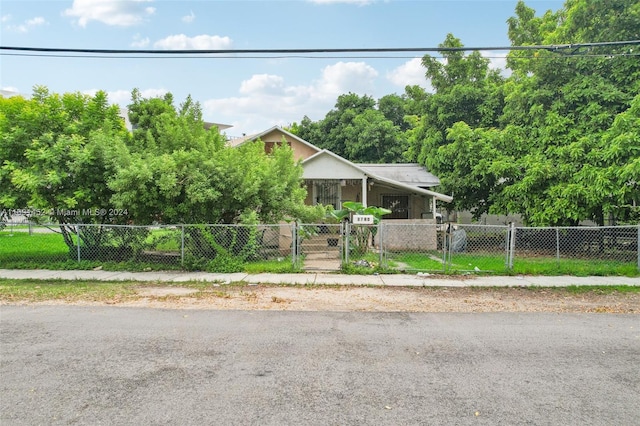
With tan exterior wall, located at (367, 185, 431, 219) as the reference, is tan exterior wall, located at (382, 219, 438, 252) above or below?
below

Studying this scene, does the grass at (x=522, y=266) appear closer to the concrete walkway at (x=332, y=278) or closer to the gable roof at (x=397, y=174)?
the concrete walkway at (x=332, y=278)

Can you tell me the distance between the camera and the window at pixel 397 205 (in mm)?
19734

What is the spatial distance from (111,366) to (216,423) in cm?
184

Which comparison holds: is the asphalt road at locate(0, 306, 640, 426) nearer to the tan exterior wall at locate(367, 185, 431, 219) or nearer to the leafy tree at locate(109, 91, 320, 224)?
the leafy tree at locate(109, 91, 320, 224)

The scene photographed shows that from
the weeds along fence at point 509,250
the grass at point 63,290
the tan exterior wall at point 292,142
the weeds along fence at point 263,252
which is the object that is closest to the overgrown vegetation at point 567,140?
the weeds along fence at point 509,250

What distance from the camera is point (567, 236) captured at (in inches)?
581

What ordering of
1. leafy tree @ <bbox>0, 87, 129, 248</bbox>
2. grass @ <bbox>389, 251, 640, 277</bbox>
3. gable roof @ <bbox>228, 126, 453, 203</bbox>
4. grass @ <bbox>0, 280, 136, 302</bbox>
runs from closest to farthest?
grass @ <bbox>0, 280, 136, 302</bbox> < leafy tree @ <bbox>0, 87, 129, 248</bbox> < grass @ <bbox>389, 251, 640, 277</bbox> < gable roof @ <bbox>228, 126, 453, 203</bbox>

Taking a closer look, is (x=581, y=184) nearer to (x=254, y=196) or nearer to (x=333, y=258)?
(x=333, y=258)

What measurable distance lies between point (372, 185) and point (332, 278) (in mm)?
9747

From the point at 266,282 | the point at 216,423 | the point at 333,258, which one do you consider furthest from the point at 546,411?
the point at 333,258

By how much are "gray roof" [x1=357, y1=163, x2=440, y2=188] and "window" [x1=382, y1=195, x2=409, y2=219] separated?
3.76ft

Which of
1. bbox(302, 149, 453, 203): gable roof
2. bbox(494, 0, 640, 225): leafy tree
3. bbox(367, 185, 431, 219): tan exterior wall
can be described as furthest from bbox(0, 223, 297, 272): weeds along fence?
bbox(494, 0, 640, 225): leafy tree

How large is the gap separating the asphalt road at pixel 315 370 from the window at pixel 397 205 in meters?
13.4

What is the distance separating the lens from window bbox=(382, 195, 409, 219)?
19.7 metres
